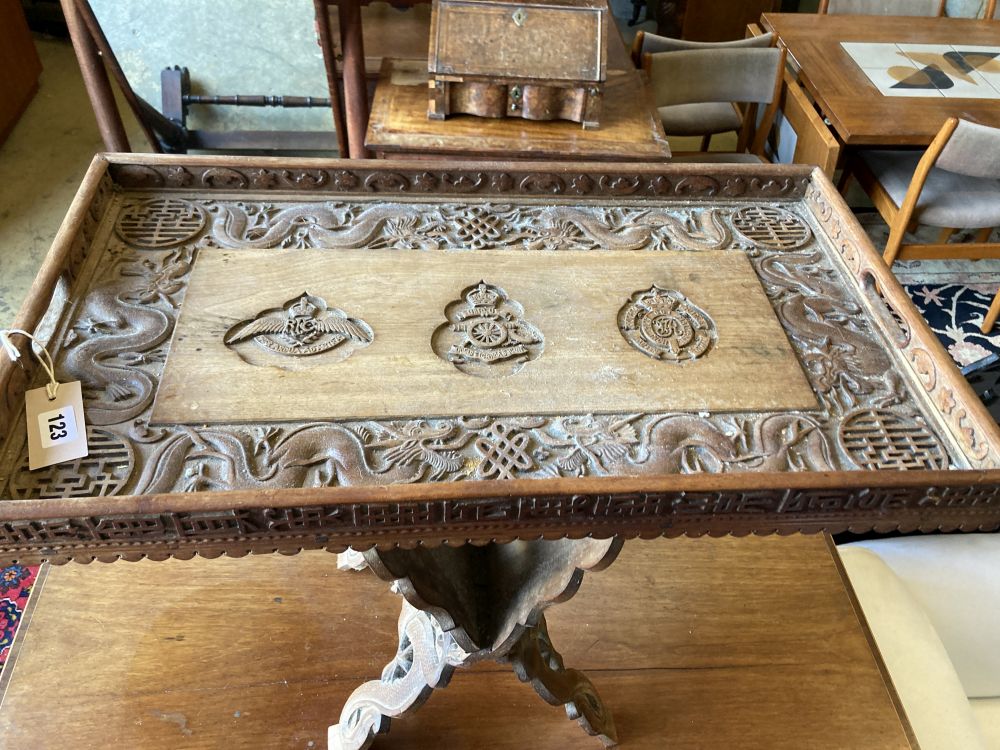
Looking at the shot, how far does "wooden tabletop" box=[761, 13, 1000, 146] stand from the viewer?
7.00 feet

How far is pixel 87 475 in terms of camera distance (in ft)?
2.62

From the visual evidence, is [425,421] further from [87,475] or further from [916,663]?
[916,663]

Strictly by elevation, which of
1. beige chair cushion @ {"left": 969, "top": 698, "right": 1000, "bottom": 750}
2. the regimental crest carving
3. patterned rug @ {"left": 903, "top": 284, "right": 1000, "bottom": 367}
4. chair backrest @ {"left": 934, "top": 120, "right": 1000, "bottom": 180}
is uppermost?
the regimental crest carving

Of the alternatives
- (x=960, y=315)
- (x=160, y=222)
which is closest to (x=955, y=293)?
(x=960, y=315)

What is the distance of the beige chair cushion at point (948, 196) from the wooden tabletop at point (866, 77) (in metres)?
0.19

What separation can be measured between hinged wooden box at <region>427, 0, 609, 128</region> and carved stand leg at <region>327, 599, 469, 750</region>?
3.99 feet

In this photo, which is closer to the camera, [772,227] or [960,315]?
[772,227]

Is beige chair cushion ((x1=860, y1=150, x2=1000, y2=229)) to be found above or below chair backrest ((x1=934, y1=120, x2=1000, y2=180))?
below

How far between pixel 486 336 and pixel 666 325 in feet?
0.85

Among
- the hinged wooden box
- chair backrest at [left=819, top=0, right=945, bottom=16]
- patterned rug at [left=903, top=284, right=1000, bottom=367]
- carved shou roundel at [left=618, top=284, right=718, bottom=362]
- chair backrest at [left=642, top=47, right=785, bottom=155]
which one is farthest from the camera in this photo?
chair backrest at [left=819, top=0, right=945, bottom=16]

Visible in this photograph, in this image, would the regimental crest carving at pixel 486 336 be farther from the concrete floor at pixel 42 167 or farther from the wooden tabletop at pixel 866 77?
the concrete floor at pixel 42 167

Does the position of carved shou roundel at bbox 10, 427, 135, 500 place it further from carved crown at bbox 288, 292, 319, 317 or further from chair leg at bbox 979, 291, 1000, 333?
chair leg at bbox 979, 291, 1000, 333

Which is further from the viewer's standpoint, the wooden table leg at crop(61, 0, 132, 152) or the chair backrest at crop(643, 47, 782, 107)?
the chair backrest at crop(643, 47, 782, 107)

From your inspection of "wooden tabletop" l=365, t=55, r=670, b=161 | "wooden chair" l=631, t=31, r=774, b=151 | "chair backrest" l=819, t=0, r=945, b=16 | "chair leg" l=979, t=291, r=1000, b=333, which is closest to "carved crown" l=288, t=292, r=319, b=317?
"wooden tabletop" l=365, t=55, r=670, b=161
